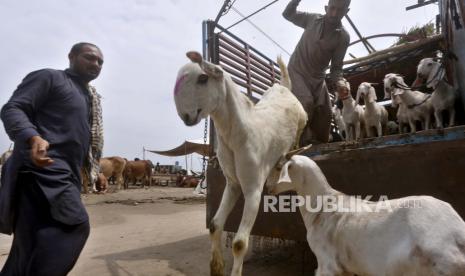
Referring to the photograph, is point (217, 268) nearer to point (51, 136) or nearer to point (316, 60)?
point (51, 136)

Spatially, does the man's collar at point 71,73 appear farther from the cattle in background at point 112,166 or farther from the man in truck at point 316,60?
the cattle in background at point 112,166

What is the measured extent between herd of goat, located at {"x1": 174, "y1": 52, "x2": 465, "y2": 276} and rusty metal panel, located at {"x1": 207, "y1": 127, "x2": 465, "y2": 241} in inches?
15.6

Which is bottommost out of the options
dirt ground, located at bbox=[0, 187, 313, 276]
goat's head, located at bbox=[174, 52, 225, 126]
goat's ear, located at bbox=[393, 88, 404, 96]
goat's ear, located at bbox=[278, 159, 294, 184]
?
dirt ground, located at bbox=[0, 187, 313, 276]

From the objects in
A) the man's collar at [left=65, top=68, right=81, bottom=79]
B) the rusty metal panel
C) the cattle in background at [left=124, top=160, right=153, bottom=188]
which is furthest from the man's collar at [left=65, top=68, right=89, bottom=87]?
the cattle in background at [left=124, top=160, right=153, bottom=188]

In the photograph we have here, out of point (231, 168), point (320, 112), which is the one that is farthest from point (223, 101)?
point (320, 112)

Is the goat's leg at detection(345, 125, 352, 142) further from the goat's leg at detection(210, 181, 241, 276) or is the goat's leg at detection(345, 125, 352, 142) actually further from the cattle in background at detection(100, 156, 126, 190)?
the cattle in background at detection(100, 156, 126, 190)

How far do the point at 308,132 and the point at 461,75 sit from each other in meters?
2.05

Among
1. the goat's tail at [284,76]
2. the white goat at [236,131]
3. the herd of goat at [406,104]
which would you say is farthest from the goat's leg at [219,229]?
the herd of goat at [406,104]

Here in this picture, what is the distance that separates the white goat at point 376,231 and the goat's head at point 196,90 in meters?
0.80

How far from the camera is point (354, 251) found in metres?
1.88

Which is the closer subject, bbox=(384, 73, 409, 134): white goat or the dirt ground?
the dirt ground

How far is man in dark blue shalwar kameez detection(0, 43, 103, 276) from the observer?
1618 millimetres

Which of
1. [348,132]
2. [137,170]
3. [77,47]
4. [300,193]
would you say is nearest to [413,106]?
[348,132]

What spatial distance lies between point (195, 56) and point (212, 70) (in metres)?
0.14
